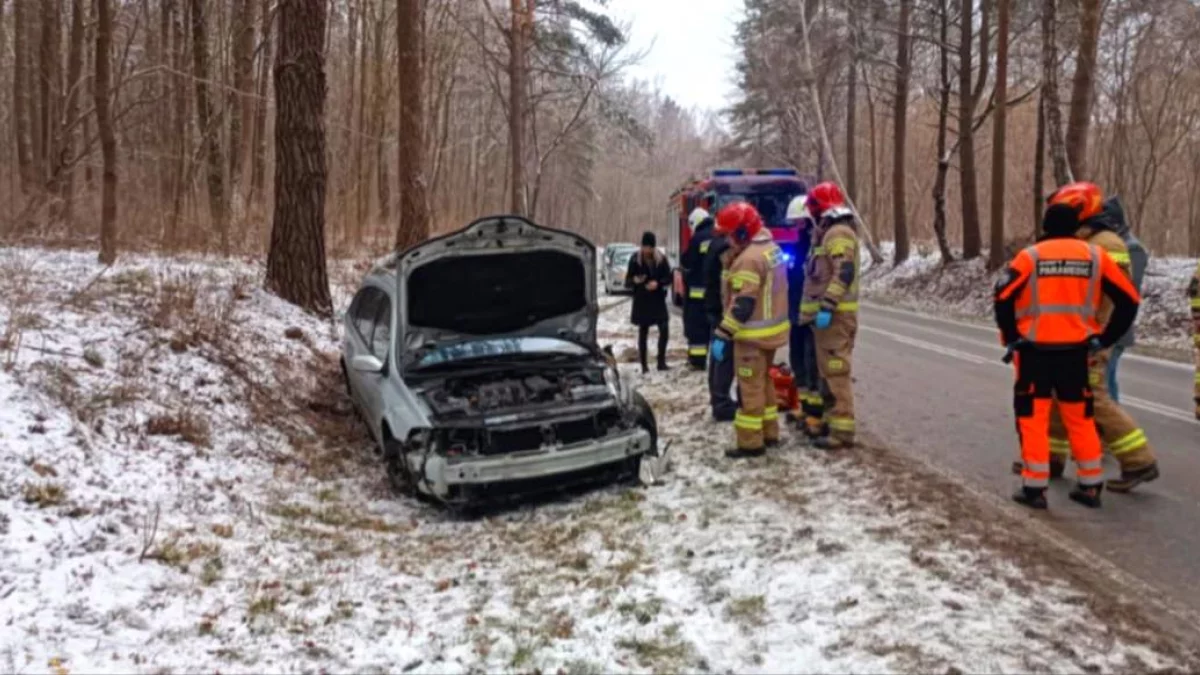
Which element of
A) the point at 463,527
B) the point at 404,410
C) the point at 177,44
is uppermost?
the point at 177,44

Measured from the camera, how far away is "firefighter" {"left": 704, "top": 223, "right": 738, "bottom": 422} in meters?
7.67

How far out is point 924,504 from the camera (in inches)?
212

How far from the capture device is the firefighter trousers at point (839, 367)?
6609 millimetres

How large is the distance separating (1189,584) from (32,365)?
7.49 metres

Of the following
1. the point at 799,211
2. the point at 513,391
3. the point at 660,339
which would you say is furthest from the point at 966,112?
the point at 513,391

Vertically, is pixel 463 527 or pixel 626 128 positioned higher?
pixel 626 128

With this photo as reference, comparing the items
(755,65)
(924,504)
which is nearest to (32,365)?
(924,504)

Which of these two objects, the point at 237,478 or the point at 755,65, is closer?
the point at 237,478

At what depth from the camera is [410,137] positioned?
15.1 metres

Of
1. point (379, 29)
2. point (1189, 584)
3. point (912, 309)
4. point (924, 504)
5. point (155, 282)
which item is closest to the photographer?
point (1189, 584)

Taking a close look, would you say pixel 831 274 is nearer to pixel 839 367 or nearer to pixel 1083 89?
pixel 839 367

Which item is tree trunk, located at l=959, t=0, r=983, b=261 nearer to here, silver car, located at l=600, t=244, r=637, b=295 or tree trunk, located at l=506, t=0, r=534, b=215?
silver car, located at l=600, t=244, r=637, b=295

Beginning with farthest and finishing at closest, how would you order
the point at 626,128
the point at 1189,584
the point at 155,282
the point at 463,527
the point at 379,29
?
Answer: the point at 626,128 → the point at 379,29 → the point at 155,282 → the point at 463,527 → the point at 1189,584

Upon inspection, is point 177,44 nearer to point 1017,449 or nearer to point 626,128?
point 626,128
